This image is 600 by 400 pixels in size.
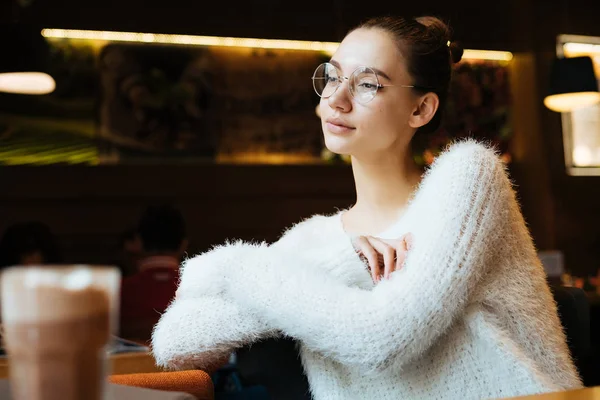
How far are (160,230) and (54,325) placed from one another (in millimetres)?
3041

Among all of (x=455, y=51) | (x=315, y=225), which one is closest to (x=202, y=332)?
(x=315, y=225)

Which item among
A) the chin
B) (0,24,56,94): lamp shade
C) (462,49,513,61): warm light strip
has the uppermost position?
(462,49,513,61): warm light strip

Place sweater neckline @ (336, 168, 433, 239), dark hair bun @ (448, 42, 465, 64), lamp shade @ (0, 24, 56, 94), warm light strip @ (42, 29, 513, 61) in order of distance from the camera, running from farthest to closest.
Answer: warm light strip @ (42, 29, 513, 61), lamp shade @ (0, 24, 56, 94), dark hair bun @ (448, 42, 465, 64), sweater neckline @ (336, 168, 433, 239)

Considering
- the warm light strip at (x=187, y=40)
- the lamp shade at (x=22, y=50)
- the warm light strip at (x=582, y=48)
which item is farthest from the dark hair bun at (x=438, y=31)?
the warm light strip at (x=582, y=48)

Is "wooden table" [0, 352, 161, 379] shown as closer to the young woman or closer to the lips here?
the young woman

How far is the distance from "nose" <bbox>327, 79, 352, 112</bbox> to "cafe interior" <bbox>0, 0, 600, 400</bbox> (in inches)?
117

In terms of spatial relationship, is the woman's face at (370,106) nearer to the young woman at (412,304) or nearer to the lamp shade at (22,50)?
the young woman at (412,304)

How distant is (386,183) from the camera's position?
4.61ft

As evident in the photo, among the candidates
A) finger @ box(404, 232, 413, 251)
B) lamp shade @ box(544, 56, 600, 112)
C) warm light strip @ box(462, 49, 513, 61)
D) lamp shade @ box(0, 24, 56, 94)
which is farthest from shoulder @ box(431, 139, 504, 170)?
warm light strip @ box(462, 49, 513, 61)

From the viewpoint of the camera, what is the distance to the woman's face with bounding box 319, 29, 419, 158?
1340mm

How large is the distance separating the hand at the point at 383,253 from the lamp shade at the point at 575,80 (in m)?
3.48

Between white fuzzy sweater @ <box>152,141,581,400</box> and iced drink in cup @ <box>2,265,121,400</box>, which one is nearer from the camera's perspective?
iced drink in cup @ <box>2,265,121,400</box>

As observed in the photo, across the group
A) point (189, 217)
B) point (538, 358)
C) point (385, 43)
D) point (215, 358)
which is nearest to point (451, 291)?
point (538, 358)

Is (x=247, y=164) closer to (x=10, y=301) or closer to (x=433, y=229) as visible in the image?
(x=433, y=229)
